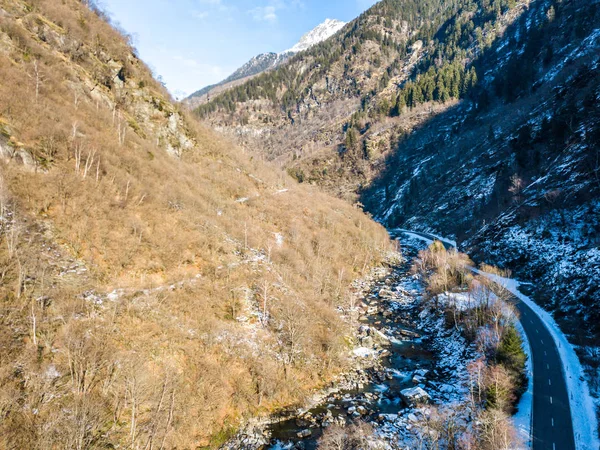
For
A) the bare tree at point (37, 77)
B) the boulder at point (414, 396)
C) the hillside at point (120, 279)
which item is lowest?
the boulder at point (414, 396)

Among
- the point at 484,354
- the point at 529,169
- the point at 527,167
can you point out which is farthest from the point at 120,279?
the point at 527,167

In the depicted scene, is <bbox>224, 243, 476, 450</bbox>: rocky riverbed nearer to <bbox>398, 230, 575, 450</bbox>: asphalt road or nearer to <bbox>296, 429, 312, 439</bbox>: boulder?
<bbox>296, 429, 312, 439</bbox>: boulder

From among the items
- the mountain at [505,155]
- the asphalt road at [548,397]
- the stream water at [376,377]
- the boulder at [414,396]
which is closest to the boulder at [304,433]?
the stream water at [376,377]

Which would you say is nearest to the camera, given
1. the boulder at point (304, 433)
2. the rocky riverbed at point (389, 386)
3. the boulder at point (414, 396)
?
the boulder at point (304, 433)

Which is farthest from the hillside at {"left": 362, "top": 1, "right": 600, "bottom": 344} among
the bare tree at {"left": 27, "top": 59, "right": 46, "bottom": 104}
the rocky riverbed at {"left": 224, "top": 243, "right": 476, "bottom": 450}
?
the bare tree at {"left": 27, "top": 59, "right": 46, "bottom": 104}

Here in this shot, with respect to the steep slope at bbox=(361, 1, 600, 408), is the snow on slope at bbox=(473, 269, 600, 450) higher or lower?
lower

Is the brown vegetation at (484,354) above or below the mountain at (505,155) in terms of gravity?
below

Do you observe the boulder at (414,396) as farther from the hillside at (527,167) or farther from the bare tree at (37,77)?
the bare tree at (37,77)
